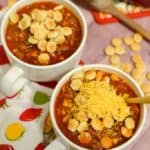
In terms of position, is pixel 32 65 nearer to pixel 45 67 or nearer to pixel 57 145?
pixel 45 67

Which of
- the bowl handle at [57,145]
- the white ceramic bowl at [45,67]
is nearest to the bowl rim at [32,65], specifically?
the white ceramic bowl at [45,67]

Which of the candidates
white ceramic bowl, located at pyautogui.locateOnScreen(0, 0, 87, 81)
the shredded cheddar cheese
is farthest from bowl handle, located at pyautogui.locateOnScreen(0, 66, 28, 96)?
the shredded cheddar cheese

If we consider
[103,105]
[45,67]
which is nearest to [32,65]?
[45,67]

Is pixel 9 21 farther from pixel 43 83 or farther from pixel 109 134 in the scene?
pixel 109 134

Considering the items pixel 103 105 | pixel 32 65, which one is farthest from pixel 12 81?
pixel 103 105

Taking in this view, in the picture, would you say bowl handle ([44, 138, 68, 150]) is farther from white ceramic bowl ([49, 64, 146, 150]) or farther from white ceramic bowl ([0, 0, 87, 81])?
white ceramic bowl ([0, 0, 87, 81])

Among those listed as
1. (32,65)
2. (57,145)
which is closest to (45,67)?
(32,65)

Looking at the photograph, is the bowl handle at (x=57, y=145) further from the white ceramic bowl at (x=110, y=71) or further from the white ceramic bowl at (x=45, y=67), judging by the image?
the white ceramic bowl at (x=45, y=67)
